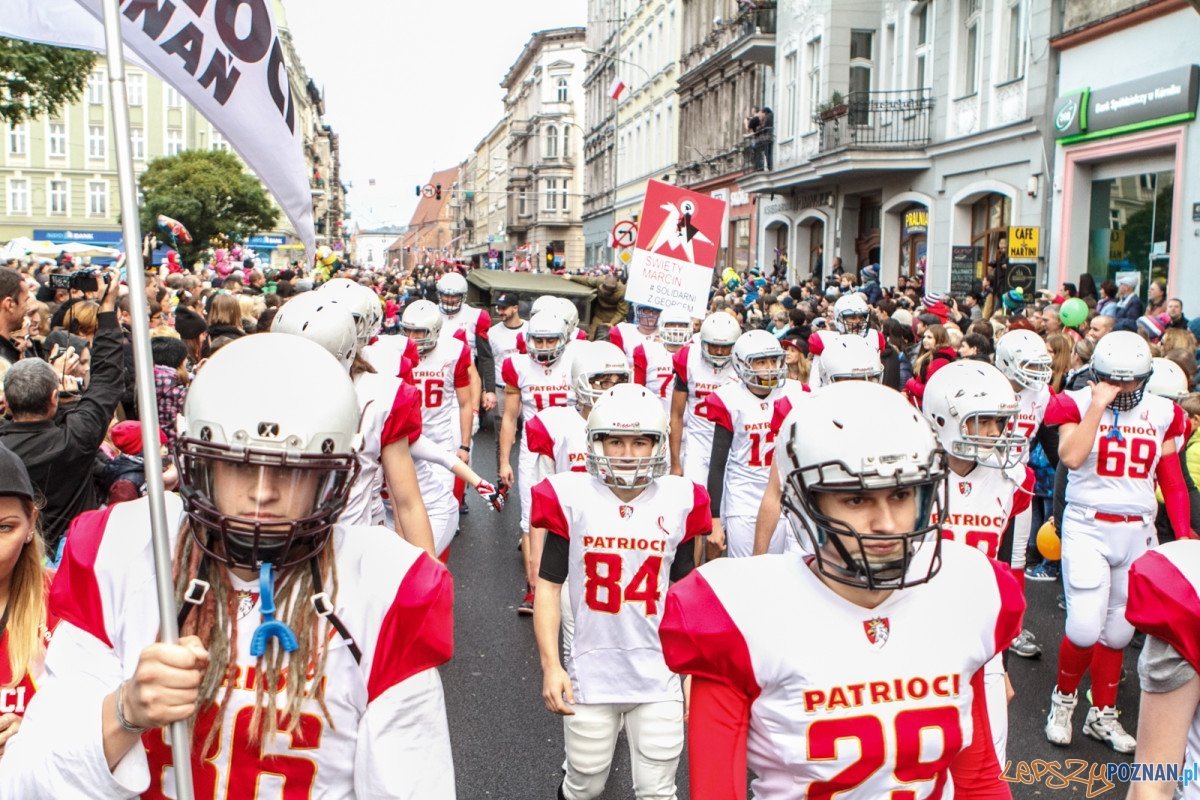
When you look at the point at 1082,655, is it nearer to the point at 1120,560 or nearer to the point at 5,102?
the point at 1120,560

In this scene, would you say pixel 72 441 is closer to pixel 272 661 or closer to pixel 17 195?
pixel 272 661

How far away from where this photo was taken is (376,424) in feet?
16.6

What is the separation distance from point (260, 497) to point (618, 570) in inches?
104

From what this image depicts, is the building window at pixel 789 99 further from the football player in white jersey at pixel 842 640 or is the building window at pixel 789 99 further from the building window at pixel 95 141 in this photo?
the building window at pixel 95 141

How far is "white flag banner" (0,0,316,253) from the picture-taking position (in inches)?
144

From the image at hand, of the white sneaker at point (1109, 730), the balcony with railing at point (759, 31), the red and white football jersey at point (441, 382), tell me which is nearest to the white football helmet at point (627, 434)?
the white sneaker at point (1109, 730)

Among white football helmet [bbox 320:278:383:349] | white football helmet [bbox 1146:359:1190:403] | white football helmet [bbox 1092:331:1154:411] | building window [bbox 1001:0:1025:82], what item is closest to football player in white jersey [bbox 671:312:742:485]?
white football helmet [bbox 1146:359:1190:403]

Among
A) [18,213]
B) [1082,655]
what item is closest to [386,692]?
[1082,655]

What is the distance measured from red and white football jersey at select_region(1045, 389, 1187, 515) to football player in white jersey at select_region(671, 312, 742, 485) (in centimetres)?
290

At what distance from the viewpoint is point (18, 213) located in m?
71.4

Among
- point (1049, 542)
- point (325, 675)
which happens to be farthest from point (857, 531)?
point (1049, 542)

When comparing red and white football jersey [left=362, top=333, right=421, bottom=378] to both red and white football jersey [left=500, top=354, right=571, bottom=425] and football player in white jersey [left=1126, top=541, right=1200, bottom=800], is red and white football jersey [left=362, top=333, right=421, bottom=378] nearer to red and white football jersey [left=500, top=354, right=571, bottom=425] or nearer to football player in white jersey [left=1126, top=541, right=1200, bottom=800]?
red and white football jersey [left=500, top=354, right=571, bottom=425]

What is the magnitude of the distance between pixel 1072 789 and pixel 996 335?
25.3 feet

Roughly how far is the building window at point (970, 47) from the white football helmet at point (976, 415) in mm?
18203
